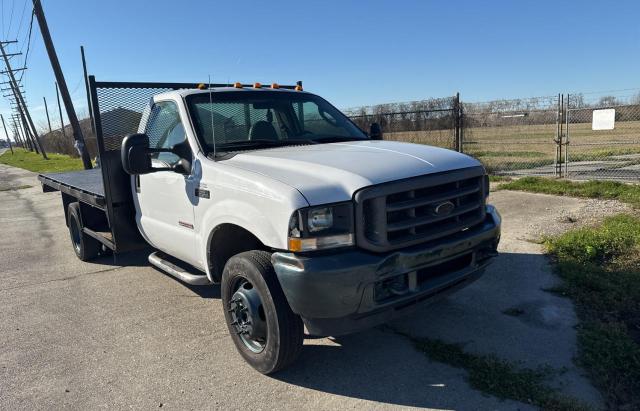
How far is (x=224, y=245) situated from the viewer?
4.05 meters

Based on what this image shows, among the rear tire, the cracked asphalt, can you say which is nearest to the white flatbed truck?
the cracked asphalt

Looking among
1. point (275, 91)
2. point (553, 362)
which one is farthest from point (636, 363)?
point (275, 91)

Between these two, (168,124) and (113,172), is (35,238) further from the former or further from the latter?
(168,124)

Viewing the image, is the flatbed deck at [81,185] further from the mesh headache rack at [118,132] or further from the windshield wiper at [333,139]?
the windshield wiper at [333,139]

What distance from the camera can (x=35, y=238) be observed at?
30.0 feet

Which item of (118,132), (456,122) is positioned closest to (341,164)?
(118,132)

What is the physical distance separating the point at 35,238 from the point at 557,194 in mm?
9949

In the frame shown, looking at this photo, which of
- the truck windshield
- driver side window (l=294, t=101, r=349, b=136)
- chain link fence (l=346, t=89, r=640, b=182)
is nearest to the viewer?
the truck windshield

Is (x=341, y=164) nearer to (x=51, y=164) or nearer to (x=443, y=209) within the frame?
(x=443, y=209)

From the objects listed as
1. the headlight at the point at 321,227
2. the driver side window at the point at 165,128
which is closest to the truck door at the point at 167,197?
the driver side window at the point at 165,128

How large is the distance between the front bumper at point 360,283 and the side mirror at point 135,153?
1.47m

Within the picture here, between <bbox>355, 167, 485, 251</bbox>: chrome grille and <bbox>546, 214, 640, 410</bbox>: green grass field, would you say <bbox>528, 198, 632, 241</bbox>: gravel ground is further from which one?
<bbox>355, 167, 485, 251</bbox>: chrome grille

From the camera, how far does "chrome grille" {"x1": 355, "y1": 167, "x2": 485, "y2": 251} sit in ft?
10.2

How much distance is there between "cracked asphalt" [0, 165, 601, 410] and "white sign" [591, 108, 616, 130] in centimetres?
799
